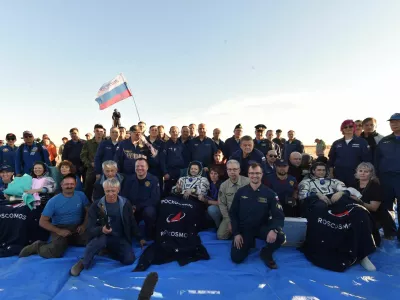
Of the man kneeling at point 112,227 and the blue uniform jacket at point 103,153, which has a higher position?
the blue uniform jacket at point 103,153

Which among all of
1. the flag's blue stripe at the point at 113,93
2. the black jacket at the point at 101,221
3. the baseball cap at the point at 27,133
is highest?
the flag's blue stripe at the point at 113,93

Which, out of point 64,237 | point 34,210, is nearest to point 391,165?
point 64,237

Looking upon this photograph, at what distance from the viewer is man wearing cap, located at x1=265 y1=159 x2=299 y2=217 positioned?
4.91m

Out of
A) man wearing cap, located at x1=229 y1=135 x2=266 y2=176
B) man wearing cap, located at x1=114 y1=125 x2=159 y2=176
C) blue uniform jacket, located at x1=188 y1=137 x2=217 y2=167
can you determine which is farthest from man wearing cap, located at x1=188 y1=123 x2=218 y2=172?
man wearing cap, located at x1=114 y1=125 x2=159 y2=176

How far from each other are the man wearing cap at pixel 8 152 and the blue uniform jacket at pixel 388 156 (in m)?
10.3

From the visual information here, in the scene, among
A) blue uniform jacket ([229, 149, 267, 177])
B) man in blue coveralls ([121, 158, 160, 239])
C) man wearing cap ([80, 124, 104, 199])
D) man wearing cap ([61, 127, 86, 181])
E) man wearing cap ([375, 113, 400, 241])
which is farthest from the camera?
man wearing cap ([61, 127, 86, 181])

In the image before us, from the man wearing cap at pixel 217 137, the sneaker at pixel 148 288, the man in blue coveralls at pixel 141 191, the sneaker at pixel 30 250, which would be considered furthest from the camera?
the man wearing cap at pixel 217 137

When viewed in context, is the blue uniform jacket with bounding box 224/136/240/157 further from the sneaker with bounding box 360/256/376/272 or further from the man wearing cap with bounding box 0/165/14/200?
the man wearing cap with bounding box 0/165/14/200

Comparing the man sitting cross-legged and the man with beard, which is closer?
the man sitting cross-legged

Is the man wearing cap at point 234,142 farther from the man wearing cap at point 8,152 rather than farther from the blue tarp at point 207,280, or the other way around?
the man wearing cap at point 8,152

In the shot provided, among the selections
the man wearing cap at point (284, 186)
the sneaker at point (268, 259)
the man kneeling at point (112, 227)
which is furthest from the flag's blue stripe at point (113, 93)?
the sneaker at point (268, 259)

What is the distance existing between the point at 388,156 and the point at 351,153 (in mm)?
806

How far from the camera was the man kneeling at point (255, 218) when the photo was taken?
3.75m

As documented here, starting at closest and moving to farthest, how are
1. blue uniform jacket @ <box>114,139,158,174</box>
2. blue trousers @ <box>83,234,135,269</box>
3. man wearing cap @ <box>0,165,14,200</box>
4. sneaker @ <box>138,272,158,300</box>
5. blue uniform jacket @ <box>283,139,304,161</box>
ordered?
1. sneaker @ <box>138,272,158,300</box>
2. blue trousers @ <box>83,234,135,269</box>
3. man wearing cap @ <box>0,165,14,200</box>
4. blue uniform jacket @ <box>114,139,158,174</box>
5. blue uniform jacket @ <box>283,139,304,161</box>
